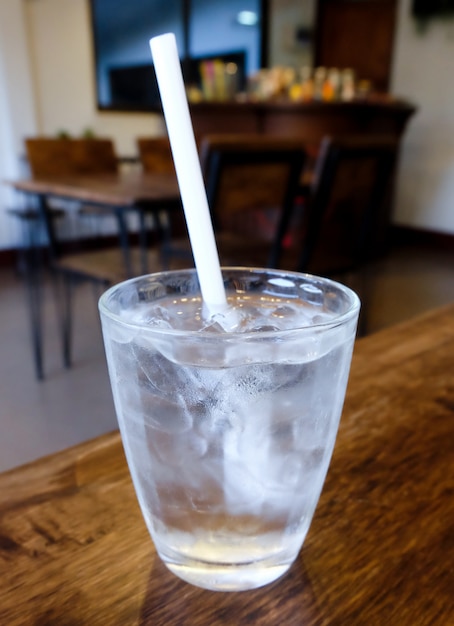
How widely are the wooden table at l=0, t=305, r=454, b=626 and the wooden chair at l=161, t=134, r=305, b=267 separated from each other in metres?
0.99

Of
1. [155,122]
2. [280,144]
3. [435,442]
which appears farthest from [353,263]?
[155,122]

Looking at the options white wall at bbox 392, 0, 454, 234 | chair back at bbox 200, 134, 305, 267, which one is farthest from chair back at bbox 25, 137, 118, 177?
white wall at bbox 392, 0, 454, 234

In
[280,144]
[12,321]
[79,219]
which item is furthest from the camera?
[79,219]

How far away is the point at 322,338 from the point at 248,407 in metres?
0.04

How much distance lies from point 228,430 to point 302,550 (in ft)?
0.30

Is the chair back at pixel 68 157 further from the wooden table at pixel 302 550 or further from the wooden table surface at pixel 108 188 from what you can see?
the wooden table at pixel 302 550

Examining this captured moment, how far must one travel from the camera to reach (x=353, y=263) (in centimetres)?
184

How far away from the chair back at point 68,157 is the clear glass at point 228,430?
191 centimetres

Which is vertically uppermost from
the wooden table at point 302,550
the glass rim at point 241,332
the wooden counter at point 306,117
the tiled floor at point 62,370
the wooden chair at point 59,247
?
the glass rim at point 241,332

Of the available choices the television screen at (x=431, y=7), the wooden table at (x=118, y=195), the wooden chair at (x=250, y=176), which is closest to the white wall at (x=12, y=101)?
the wooden table at (x=118, y=195)

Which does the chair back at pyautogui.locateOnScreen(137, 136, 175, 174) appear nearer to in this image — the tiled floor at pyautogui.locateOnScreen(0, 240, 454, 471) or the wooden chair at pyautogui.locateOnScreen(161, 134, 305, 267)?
the tiled floor at pyautogui.locateOnScreen(0, 240, 454, 471)

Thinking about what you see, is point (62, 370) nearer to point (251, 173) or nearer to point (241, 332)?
point (251, 173)

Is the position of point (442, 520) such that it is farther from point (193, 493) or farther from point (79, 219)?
point (79, 219)

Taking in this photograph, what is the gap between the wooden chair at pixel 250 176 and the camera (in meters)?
1.32
